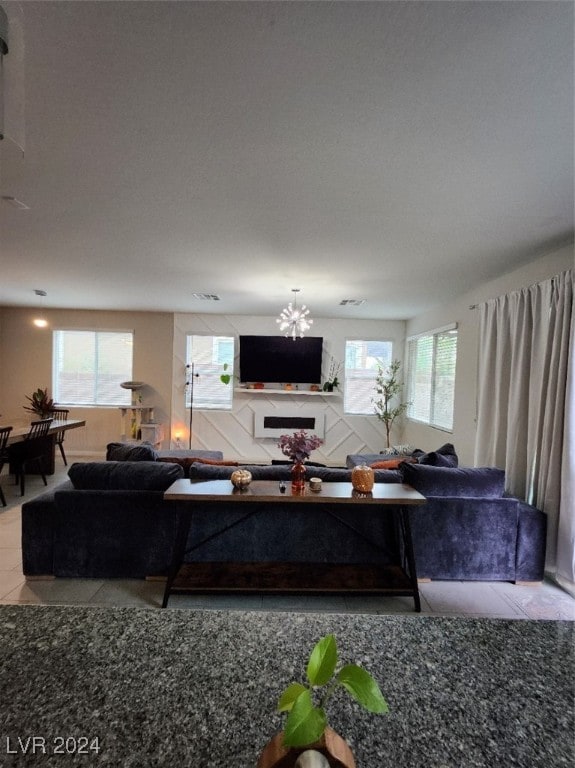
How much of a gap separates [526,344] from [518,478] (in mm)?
1149

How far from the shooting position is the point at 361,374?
6664 mm

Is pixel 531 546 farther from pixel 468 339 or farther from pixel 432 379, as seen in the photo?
pixel 432 379

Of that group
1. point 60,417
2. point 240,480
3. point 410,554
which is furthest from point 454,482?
point 60,417

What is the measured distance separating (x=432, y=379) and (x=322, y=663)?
535 centimetres

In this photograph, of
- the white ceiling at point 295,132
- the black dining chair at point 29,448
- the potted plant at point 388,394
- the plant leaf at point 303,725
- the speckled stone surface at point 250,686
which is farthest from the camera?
the potted plant at point 388,394

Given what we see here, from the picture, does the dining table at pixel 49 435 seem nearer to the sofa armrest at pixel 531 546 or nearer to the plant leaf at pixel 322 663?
the plant leaf at pixel 322 663

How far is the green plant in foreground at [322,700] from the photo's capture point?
0.44 metres

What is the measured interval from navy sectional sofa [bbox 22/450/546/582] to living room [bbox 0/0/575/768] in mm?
169

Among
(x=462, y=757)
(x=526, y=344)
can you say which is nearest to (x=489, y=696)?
(x=462, y=757)

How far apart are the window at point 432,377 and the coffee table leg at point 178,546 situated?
364 cm

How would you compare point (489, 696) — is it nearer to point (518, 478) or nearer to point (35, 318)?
point (518, 478)

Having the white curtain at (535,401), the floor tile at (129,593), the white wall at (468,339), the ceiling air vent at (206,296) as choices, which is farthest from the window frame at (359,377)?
the floor tile at (129,593)

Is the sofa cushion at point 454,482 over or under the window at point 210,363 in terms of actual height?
under

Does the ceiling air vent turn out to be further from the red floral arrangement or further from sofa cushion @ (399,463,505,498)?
sofa cushion @ (399,463,505,498)
